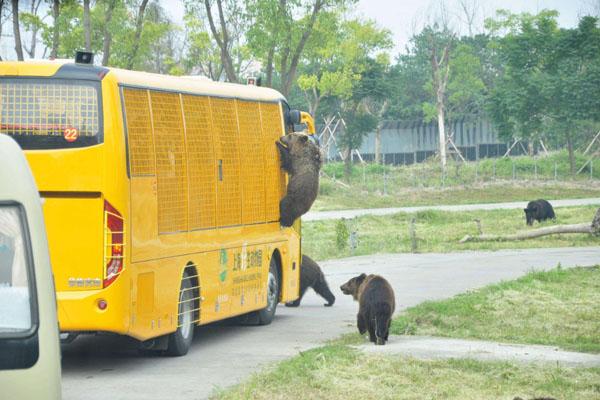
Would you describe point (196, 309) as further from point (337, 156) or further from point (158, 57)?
point (337, 156)

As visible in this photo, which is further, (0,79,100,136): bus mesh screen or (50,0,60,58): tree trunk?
(50,0,60,58): tree trunk

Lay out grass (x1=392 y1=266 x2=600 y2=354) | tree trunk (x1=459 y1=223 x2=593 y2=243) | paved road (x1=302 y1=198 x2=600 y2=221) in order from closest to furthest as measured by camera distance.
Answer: grass (x1=392 y1=266 x2=600 y2=354) < tree trunk (x1=459 y1=223 x2=593 y2=243) < paved road (x1=302 y1=198 x2=600 y2=221)

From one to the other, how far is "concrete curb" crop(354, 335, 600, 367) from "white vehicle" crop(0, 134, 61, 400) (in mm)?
6037

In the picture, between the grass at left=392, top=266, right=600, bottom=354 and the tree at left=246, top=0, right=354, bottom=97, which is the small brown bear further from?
the tree at left=246, top=0, right=354, bottom=97

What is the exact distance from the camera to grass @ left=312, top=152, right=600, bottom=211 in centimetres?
5903

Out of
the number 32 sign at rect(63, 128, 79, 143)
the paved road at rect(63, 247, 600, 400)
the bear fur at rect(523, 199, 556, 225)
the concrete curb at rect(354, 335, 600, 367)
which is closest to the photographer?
the paved road at rect(63, 247, 600, 400)

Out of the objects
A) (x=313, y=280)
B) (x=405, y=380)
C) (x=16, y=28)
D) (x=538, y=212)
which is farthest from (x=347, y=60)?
(x=405, y=380)

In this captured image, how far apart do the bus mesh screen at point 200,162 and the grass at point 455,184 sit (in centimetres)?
3931

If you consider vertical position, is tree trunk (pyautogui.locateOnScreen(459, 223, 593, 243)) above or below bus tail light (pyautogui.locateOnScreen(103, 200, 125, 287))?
below

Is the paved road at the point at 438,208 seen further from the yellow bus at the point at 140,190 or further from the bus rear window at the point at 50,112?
the bus rear window at the point at 50,112

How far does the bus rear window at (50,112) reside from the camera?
1277cm

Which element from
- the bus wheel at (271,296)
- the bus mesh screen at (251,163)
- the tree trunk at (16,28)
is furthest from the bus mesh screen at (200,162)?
the tree trunk at (16,28)

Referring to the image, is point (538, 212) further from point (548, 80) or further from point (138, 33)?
point (548, 80)

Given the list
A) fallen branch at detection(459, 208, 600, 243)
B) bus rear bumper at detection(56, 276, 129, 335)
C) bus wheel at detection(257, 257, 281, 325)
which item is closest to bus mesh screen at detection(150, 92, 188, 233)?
bus rear bumper at detection(56, 276, 129, 335)
